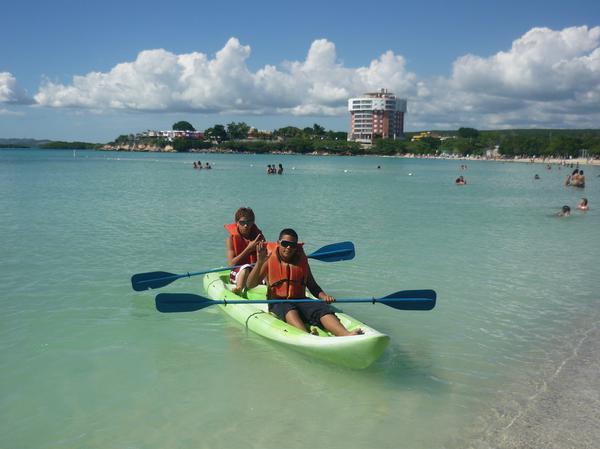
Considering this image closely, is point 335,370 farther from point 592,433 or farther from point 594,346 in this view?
point 594,346

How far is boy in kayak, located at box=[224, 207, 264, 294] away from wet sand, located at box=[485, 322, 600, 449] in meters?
4.36

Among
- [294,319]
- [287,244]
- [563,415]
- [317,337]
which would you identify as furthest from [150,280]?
[563,415]

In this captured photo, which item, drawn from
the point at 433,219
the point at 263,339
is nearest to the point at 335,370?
the point at 263,339

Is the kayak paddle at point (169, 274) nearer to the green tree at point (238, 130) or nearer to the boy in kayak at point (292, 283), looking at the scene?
the boy in kayak at point (292, 283)

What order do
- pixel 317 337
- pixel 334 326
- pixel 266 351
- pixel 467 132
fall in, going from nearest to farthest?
pixel 317 337 → pixel 334 326 → pixel 266 351 → pixel 467 132

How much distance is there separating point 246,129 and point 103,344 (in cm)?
19735

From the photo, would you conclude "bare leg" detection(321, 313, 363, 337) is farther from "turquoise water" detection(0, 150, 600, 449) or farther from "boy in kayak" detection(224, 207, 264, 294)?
"boy in kayak" detection(224, 207, 264, 294)

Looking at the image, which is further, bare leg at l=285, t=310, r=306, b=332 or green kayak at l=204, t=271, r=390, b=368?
bare leg at l=285, t=310, r=306, b=332


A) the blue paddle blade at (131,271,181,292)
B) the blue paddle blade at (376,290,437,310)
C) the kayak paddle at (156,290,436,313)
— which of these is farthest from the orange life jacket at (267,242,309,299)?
the blue paddle blade at (131,271,181,292)

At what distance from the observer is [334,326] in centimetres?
625

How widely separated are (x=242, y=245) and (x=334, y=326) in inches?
108

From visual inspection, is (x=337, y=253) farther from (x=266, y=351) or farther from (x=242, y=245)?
(x=266, y=351)

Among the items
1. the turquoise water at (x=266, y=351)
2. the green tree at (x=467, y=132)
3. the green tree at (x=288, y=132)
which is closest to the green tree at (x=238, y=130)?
the green tree at (x=288, y=132)

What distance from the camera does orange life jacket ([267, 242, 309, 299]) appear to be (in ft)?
21.8
